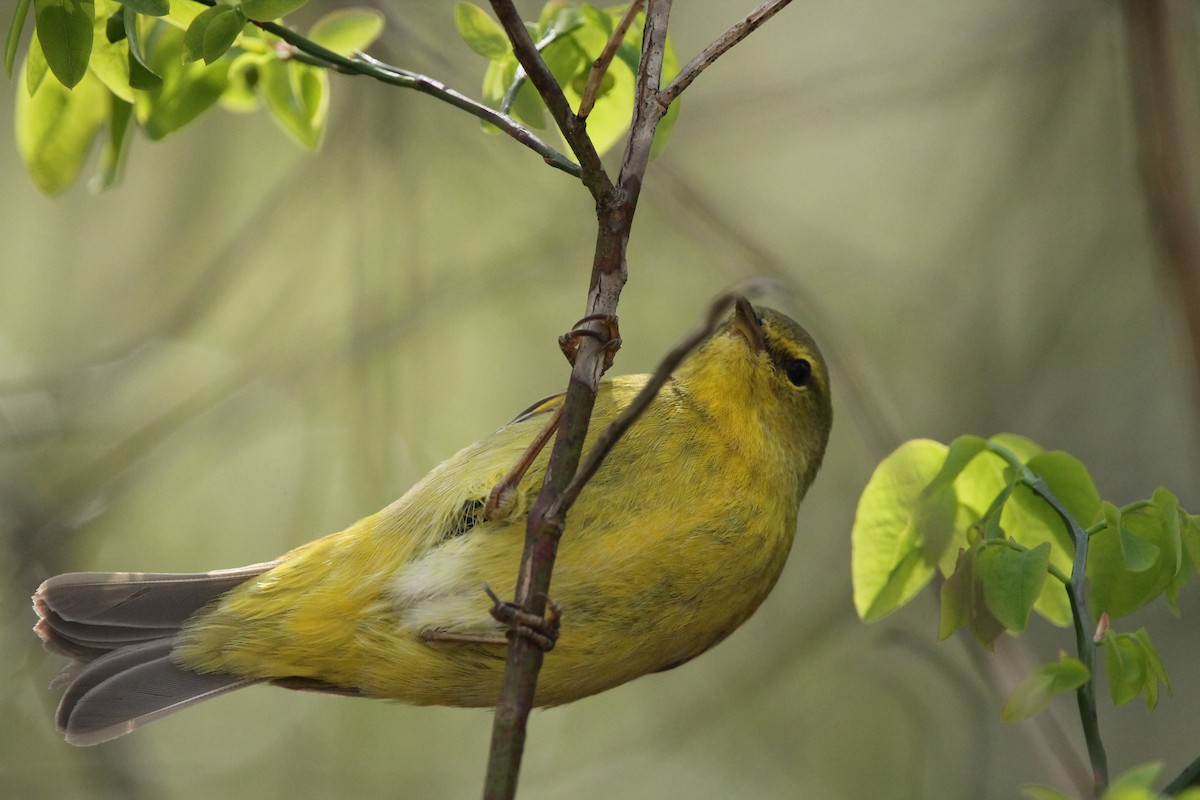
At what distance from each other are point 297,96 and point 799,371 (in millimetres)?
1778

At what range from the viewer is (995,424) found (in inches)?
274

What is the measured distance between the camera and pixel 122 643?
3641mm

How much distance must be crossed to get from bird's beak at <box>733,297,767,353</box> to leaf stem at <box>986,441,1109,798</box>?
4.09 ft

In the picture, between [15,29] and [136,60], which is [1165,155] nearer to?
[136,60]

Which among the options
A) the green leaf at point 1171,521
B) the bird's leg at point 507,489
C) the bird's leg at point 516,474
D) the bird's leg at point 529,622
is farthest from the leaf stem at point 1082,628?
the bird's leg at point 507,489

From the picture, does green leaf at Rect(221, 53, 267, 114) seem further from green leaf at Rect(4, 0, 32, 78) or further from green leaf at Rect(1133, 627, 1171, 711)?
green leaf at Rect(1133, 627, 1171, 711)

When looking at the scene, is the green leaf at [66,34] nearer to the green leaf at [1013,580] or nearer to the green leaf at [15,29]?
the green leaf at [15,29]

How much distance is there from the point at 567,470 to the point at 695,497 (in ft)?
3.32

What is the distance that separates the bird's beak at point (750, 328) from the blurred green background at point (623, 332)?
210 cm

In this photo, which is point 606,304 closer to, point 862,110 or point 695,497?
point 695,497

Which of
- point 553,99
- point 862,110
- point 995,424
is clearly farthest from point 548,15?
point 995,424

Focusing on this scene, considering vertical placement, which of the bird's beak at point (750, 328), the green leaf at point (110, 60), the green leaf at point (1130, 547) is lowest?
the green leaf at point (1130, 547)

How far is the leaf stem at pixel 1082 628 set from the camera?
6.14 feet

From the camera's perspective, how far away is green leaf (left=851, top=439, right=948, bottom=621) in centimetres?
265
